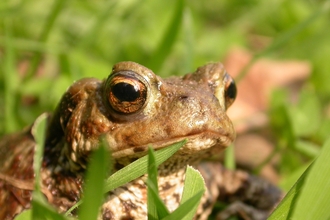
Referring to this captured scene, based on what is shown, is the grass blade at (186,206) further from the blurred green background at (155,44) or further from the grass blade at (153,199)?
the blurred green background at (155,44)

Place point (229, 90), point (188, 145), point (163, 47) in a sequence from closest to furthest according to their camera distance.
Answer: point (188, 145), point (229, 90), point (163, 47)

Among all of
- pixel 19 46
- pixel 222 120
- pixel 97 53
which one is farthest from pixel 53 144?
pixel 97 53

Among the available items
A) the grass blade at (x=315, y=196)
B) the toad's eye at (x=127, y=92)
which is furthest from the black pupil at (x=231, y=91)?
the grass blade at (x=315, y=196)

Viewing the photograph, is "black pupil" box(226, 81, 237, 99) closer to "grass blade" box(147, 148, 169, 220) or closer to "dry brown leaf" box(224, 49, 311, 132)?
"grass blade" box(147, 148, 169, 220)

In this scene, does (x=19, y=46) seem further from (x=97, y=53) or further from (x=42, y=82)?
(x=97, y=53)

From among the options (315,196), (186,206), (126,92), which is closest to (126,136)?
(126,92)

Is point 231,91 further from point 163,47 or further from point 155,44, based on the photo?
point 155,44
